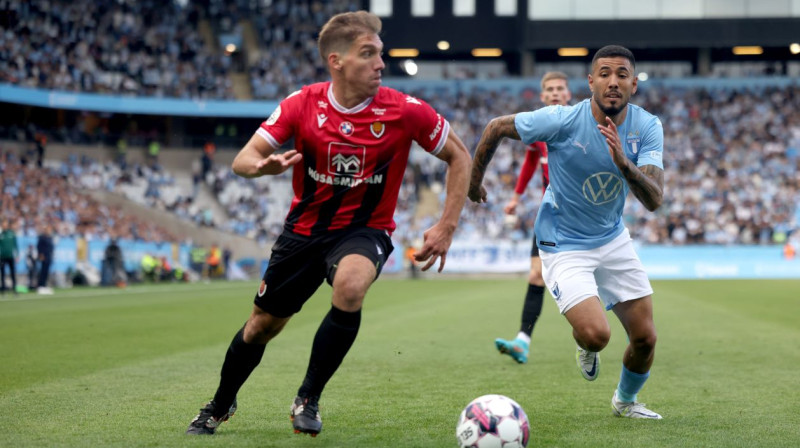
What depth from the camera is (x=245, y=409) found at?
6.50 meters

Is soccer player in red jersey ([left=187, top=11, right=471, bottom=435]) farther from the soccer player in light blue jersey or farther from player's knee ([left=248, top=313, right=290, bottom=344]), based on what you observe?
the soccer player in light blue jersey

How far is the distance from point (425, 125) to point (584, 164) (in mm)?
1441

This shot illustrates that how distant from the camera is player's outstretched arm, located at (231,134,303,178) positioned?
4.68 metres

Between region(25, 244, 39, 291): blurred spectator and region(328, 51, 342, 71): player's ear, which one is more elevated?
region(328, 51, 342, 71): player's ear

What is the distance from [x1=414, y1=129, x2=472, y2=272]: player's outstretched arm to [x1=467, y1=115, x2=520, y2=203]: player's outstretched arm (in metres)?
0.93

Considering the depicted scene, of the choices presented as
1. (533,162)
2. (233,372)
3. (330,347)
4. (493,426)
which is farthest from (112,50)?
(493,426)

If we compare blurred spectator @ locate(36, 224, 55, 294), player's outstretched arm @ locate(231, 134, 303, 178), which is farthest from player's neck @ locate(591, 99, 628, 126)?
blurred spectator @ locate(36, 224, 55, 294)

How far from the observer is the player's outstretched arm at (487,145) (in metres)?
6.39

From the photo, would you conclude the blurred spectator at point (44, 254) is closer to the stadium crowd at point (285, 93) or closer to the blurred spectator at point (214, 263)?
the stadium crowd at point (285, 93)

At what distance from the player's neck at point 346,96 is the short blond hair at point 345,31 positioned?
201mm

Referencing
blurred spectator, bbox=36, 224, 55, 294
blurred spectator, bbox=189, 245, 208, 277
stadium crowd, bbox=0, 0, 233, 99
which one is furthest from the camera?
stadium crowd, bbox=0, 0, 233, 99

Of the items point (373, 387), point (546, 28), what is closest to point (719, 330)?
point (373, 387)

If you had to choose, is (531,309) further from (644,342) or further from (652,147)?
(652,147)

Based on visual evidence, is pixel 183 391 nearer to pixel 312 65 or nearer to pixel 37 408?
pixel 37 408
